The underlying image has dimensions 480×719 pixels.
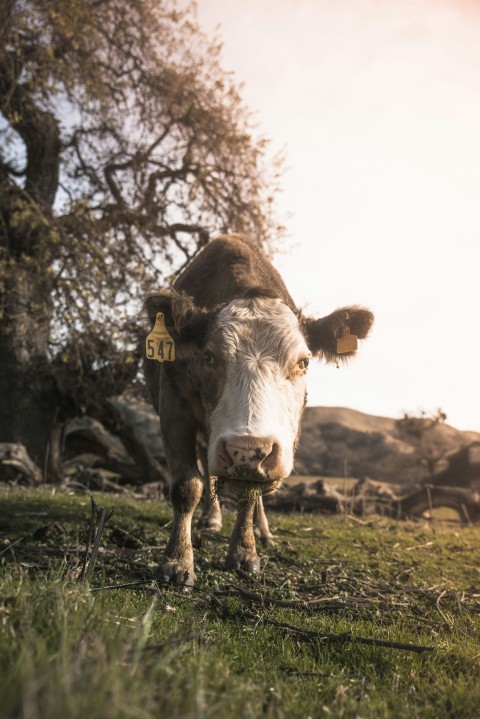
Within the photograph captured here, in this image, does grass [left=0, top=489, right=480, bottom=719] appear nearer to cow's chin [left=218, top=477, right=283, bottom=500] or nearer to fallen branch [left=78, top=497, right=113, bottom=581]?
fallen branch [left=78, top=497, right=113, bottom=581]

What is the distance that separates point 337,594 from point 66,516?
12.1 feet

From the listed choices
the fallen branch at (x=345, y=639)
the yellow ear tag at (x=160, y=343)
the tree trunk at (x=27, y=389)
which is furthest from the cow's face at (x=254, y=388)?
the tree trunk at (x=27, y=389)

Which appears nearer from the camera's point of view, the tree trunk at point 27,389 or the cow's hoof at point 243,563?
the cow's hoof at point 243,563

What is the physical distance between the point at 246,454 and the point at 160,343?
180 cm

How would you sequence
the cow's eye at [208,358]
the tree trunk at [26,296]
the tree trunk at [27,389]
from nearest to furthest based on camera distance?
the cow's eye at [208,358] < the tree trunk at [26,296] < the tree trunk at [27,389]

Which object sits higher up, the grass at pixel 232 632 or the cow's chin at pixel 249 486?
the cow's chin at pixel 249 486

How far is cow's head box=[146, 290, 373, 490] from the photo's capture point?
4.05 m

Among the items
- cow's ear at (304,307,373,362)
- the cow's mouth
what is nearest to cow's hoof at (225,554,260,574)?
the cow's mouth

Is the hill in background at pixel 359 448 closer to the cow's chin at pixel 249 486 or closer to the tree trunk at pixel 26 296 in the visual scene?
the tree trunk at pixel 26 296

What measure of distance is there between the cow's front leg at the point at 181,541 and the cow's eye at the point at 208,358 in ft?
3.27

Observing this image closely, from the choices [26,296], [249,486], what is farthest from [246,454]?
[26,296]

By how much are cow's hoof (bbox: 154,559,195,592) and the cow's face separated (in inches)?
35.1

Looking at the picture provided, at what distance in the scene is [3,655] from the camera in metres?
1.83

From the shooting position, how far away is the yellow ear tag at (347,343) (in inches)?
235
